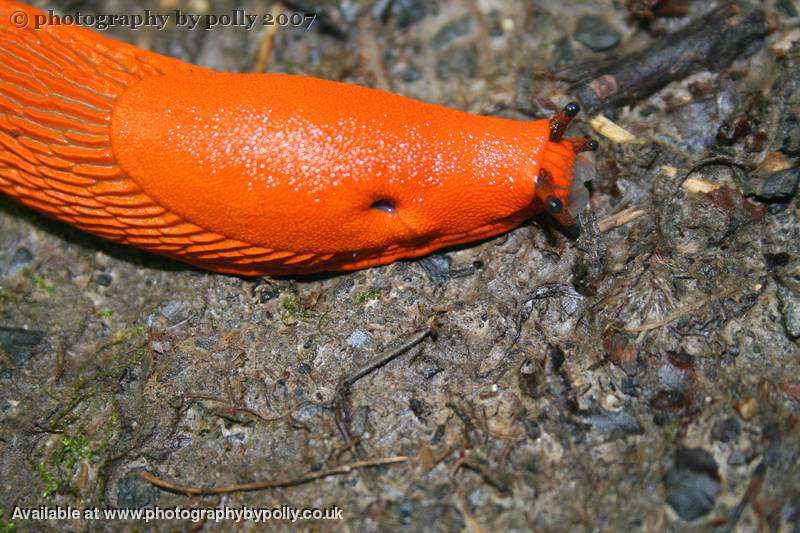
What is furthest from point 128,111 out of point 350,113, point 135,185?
point 350,113

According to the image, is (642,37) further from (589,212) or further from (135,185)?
(135,185)

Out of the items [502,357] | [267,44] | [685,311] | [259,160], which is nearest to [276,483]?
[502,357]

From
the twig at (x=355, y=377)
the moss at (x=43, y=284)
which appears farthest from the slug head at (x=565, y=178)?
the moss at (x=43, y=284)

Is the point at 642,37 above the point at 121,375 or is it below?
above

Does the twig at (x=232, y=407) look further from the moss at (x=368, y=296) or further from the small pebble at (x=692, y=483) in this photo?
the small pebble at (x=692, y=483)

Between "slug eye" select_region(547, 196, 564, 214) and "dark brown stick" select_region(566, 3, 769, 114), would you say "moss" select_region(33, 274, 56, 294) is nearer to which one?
"slug eye" select_region(547, 196, 564, 214)
